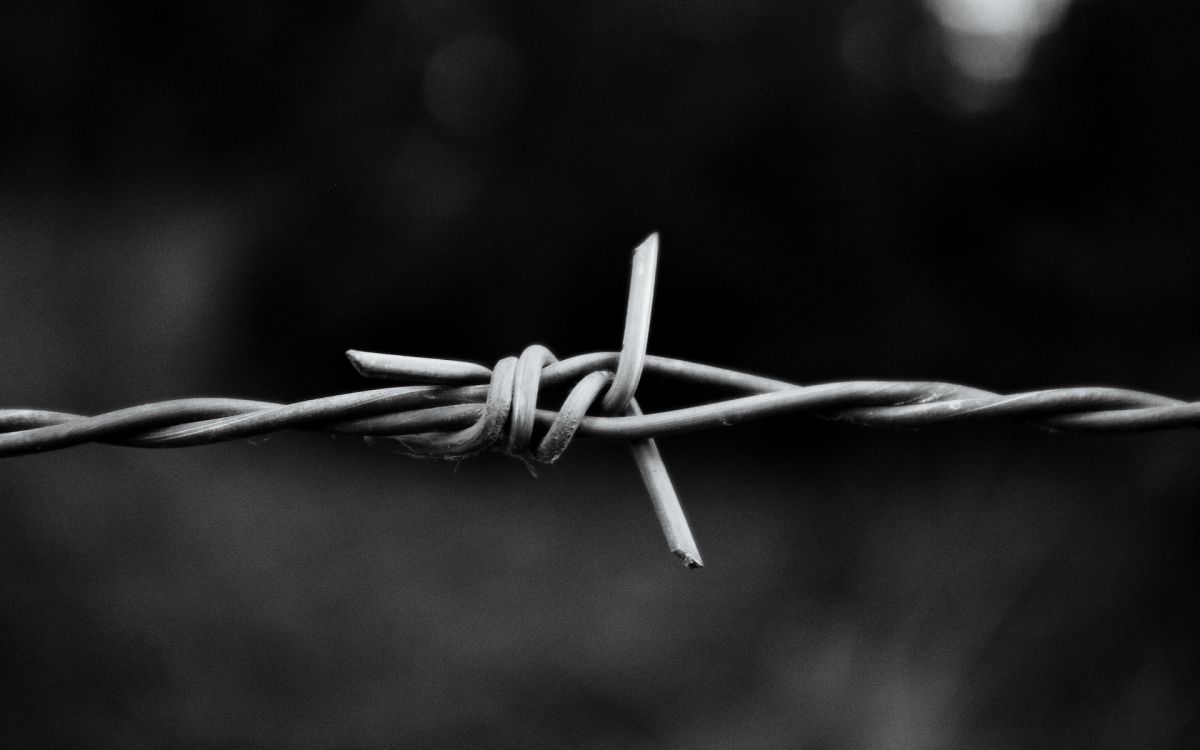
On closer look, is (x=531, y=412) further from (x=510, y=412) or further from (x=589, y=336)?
(x=589, y=336)

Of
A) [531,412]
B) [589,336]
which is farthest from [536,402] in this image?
[589,336]

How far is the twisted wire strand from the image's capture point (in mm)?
499

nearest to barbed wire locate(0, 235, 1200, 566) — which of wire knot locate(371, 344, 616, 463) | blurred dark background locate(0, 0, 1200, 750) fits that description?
wire knot locate(371, 344, 616, 463)

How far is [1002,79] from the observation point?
3.38 m

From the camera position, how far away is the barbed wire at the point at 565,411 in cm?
49

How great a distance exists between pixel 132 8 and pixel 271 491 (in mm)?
2143

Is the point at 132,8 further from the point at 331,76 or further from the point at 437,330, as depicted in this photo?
the point at 437,330

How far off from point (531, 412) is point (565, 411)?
20mm

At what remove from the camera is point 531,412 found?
0.49 m

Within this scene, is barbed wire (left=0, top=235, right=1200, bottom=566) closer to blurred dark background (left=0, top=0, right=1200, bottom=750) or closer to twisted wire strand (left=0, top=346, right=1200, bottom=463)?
twisted wire strand (left=0, top=346, right=1200, bottom=463)

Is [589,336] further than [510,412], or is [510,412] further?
[589,336]

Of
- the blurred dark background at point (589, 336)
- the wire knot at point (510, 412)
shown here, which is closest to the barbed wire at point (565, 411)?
the wire knot at point (510, 412)

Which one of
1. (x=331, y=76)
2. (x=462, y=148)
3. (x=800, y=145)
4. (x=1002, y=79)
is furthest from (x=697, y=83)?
(x=331, y=76)

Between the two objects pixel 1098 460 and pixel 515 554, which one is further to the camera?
pixel 515 554
